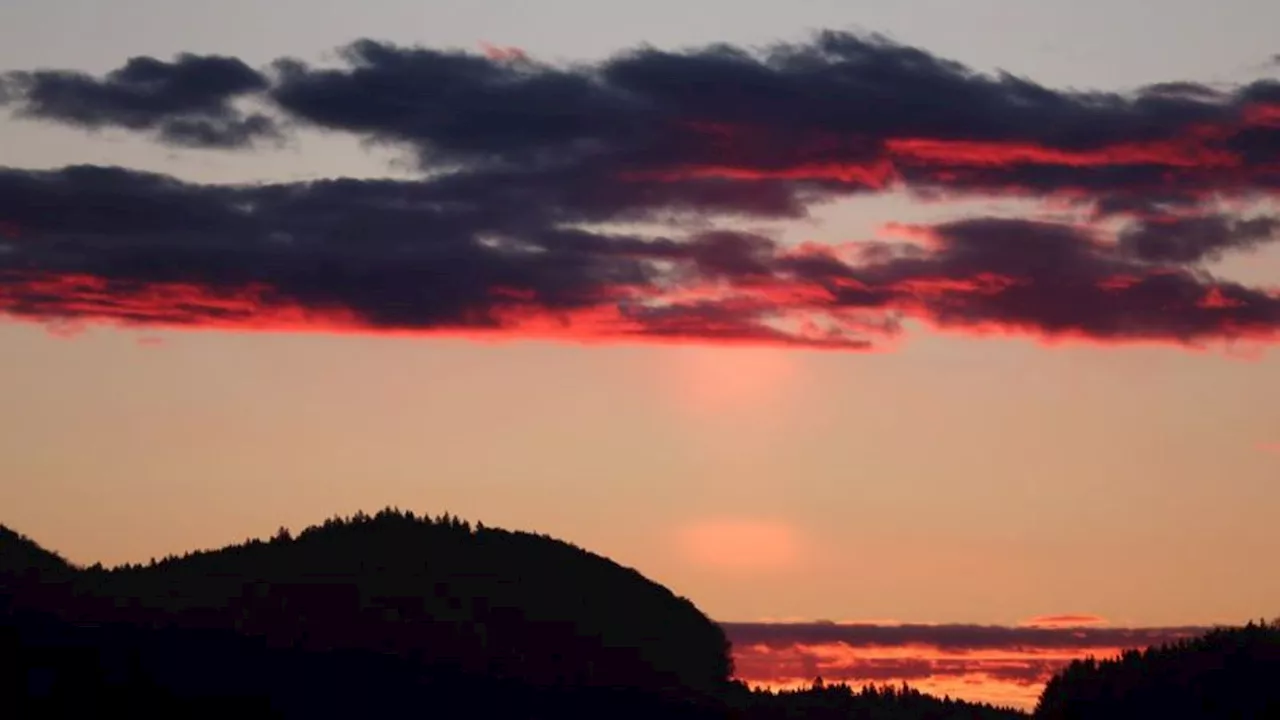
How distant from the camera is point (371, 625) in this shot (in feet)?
212

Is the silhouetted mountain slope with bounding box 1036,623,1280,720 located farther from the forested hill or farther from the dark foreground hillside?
→ the forested hill

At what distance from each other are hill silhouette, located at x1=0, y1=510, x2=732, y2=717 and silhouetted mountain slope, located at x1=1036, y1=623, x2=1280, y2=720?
10.8 metres

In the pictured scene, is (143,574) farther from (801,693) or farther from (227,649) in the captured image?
(801,693)

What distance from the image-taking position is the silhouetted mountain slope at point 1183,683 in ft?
182

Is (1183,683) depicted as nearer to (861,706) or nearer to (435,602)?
(861,706)

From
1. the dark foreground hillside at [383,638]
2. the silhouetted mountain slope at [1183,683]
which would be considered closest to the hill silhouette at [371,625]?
the dark foreground hillside at [383,638]

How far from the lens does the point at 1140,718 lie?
56.9 m

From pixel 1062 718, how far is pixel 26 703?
2766 cm

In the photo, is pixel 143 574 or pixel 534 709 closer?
pixel 534 709

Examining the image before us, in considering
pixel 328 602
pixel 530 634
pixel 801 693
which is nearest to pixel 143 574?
pixel 328 602

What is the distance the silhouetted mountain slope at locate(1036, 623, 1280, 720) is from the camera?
182ft

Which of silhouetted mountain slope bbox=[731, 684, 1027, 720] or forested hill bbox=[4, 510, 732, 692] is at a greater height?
forested hill bbox=[4, 510, 732, 692]

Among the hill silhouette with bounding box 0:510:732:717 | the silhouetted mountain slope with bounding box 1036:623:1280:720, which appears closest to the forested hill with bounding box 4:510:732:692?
the hill silhouette with bounding box 0:510:732:717

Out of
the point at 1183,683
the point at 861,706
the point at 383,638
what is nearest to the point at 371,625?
the point at 383,638
